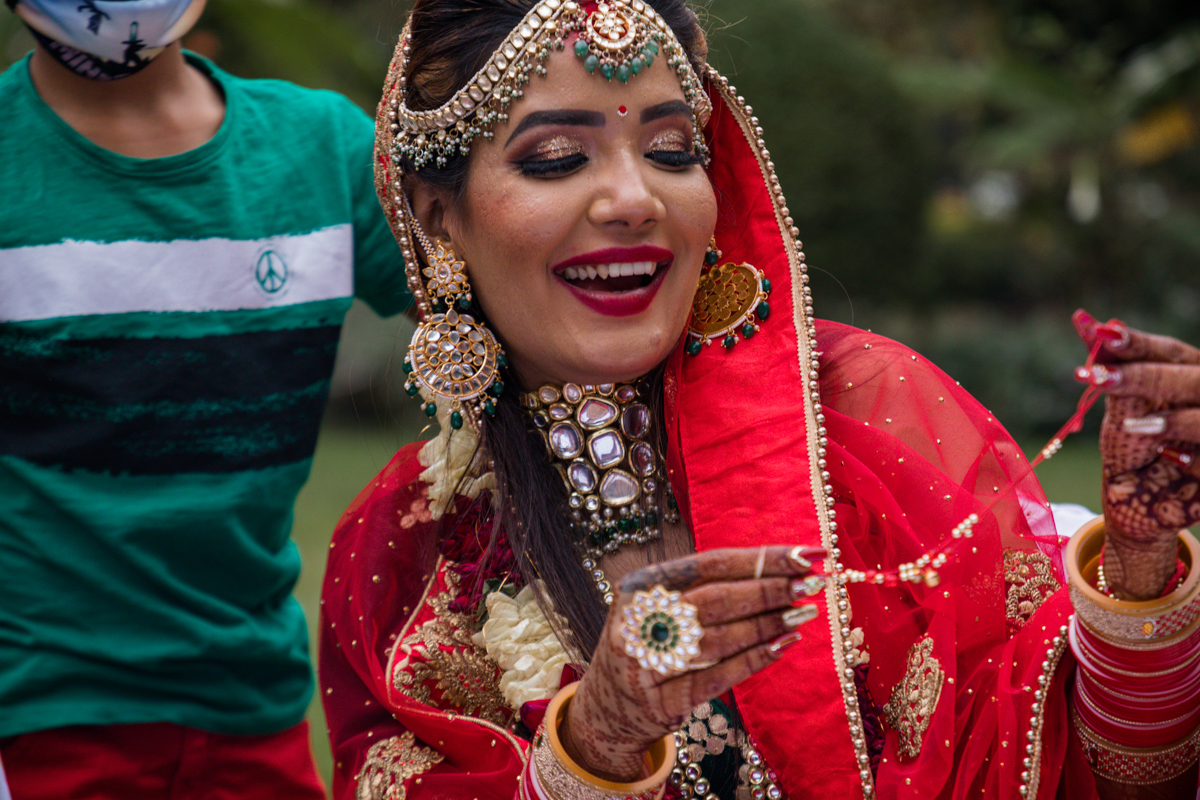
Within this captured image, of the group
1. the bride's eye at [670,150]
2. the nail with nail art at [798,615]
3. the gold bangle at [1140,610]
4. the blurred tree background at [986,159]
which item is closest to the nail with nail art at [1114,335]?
the gold bangle at [1140,610]

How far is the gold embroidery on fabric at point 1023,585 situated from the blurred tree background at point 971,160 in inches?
176

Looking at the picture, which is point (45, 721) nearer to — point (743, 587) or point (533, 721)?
point (533, 721)

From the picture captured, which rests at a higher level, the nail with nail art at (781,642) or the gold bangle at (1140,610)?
the gold bangle at (1140,610)

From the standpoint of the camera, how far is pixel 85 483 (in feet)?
7.91

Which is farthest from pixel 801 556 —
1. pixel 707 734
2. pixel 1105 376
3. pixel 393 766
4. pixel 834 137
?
pixel 834 137

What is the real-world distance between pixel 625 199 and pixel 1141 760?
1.20 meters

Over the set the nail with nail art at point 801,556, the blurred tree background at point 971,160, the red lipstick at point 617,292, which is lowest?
the blurred tree background at point 971,160

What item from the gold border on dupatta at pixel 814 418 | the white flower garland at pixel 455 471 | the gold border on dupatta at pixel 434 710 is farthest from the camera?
the white flower garland at pixel 455 471

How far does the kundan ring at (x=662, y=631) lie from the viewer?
4.91 feet

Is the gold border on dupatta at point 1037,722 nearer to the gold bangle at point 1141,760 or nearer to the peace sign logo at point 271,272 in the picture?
the gold bangle at point 1141,760

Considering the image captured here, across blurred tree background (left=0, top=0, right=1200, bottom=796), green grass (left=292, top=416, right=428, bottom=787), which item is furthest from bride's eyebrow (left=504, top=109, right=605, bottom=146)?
Result: blurred tree background (left=0, top=0, right=1200, bottom=796)

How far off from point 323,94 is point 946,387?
1668 millimetres

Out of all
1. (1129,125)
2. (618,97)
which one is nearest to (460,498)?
(618,97)

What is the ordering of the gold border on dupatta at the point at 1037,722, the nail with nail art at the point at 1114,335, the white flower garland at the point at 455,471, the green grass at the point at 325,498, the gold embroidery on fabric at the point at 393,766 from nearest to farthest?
the nail with nail art at the point at 1114,335 < the gold border on dupatta at the point at 1037,722 < the gold embroidery on fabric at the point at 393,766 < the white flower garland at the point at 455,471 < the green grass at the point at 325,498
